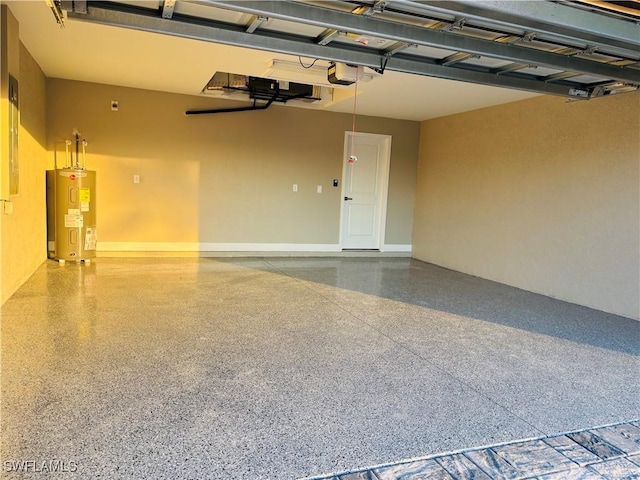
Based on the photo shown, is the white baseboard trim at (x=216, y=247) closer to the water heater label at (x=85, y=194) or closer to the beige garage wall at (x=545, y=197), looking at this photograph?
the water heater label at (x=85, y=194)

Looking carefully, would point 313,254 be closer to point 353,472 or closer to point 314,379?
point 314,379

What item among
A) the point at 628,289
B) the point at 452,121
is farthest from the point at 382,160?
the point at 628,289

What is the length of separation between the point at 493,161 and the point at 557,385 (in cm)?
400

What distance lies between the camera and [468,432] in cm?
223

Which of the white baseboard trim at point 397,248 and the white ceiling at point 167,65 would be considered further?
the white baseboard trim at point 397,248

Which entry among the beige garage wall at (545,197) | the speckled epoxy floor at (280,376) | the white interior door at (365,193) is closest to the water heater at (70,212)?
the speckled epoxy floor at (280,376)

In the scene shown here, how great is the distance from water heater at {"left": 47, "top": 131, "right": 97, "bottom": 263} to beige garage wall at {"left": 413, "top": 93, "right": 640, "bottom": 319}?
513 centimetres

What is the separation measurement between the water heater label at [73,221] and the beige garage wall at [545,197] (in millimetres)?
5205

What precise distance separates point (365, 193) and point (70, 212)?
4.47 metres

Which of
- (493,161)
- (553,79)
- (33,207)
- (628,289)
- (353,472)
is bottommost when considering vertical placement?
(353,472)

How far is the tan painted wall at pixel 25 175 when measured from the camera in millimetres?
3750

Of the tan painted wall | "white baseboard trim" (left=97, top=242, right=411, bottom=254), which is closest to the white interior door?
"white baseboard trim" (left=97, top=242, right=411, bottom=254)

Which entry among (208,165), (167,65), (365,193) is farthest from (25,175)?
(365,193)

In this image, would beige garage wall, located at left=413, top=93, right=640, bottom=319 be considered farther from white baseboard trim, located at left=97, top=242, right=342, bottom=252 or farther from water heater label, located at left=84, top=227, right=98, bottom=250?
water heater label, located at left=84, top=227, right=98, bottom=250
